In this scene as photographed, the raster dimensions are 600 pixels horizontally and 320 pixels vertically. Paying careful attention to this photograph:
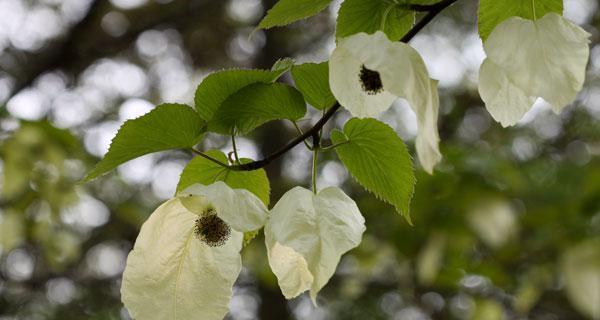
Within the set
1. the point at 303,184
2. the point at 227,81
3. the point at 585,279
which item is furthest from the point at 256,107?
the point at 303,184

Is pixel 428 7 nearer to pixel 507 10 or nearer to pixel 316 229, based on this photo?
pixel 507 10

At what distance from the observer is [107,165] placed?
0.56 m

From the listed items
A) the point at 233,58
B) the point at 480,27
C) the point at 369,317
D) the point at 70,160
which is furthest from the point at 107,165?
the point at 233,58

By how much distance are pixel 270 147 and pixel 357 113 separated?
99.9 inches

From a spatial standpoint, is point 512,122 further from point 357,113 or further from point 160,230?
point 160,230

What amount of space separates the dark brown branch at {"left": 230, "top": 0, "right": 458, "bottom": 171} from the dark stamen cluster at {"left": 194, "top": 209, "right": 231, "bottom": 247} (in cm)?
5

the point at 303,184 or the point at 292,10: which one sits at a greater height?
Result: the point at 292,10

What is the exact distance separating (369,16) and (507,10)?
0.10 meters

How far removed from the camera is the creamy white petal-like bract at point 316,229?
1.65 ft

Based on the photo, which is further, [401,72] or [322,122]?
[322,122]

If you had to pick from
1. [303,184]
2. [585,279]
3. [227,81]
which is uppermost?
[227,81]

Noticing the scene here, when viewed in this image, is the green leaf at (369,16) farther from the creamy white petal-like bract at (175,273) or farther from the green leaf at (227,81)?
the creamy white petal-like bract at (175,273)

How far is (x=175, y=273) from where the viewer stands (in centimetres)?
57

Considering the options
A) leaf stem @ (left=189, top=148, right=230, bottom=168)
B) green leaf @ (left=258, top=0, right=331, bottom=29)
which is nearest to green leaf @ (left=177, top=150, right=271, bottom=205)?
leaf stem @ (left=189, top=148, right=230, bottom=168)
